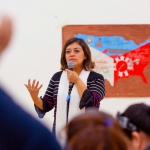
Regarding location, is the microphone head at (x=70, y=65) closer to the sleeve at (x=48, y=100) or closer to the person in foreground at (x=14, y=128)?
the sleeve at (x=48, y=100)

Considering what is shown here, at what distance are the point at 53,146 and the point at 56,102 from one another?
4.39ft

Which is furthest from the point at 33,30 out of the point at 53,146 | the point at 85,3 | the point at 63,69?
the point at 53,146

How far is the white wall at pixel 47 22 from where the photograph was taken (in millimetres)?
3029

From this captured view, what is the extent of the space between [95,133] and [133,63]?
88.7 inches

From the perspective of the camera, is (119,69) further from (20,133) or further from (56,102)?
(20,133)

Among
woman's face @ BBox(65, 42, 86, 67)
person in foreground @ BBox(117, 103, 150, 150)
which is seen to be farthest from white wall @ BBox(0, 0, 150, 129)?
person in foreground @ BBox(117, 103, 150, 150)

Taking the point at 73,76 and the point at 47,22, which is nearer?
the point at 73,76

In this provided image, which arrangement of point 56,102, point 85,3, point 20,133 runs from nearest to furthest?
point 20,133 → point 56,102 → point 85,3

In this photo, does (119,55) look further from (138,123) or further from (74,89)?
(138,123)

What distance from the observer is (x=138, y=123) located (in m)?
1.25

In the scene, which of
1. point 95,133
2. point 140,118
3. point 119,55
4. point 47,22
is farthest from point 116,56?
point 95,133

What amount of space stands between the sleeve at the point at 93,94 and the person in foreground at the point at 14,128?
1.27 meters

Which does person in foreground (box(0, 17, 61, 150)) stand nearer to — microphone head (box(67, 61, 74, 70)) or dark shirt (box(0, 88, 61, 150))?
dark shirt (box(0, 88, 61, 150))

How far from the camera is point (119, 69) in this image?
3078 millimetres
